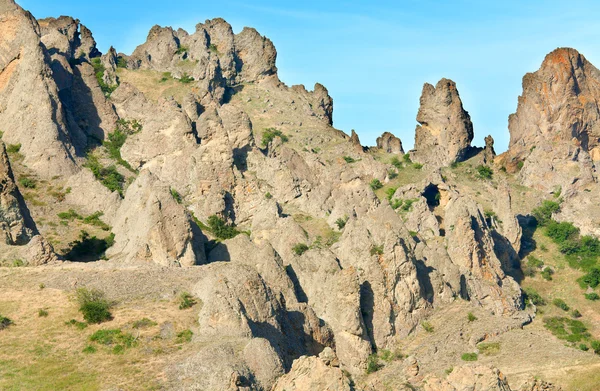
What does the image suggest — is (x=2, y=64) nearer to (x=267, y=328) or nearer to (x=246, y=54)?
(x=246, y=54)

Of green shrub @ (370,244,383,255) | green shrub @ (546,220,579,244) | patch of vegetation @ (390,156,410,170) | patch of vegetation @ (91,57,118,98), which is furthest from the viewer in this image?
patch of vegetation @ (91,57,118,98)

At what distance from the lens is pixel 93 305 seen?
5600 cm

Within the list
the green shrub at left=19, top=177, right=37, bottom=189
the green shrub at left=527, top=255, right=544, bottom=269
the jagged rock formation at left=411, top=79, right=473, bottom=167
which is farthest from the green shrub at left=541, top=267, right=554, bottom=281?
the green shrub at left=19, top=177, right=37, bottom=189

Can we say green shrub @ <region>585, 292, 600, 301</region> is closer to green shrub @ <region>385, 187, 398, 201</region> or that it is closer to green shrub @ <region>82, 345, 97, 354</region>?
green shrub @ <region>385, 187, 398, 201</region>

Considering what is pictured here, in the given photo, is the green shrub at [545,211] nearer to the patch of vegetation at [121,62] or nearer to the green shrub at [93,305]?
the patch of vegetation at [121,62]

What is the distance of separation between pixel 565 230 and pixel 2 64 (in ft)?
206

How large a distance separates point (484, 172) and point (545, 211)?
9.95 meters

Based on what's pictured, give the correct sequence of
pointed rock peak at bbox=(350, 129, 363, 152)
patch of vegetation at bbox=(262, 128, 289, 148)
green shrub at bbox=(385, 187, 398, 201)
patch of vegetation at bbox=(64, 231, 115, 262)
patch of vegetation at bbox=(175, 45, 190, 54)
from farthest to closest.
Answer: patch of vegetation at bbox=(175, 45, 190, 54)
pointed rock peak at bbox=(350, 129, 363, 152)
patch of vegetation at bbox=(262, 128, 289, 148)
green shrub at bbox=(385, 187, 398, 201)
patch of vegetation at bbox=(64, 231, 115, 262)

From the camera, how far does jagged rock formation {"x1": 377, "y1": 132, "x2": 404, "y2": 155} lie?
131m

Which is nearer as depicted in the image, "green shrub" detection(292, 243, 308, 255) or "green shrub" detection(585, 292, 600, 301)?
"green shrub" detection(292, 243, 308, 255)

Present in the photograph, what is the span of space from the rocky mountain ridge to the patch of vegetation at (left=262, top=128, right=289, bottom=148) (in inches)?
33.2

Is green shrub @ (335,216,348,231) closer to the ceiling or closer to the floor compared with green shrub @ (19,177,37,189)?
closer to the floor

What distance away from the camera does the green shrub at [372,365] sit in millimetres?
65812

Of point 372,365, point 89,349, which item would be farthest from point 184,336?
point 372,365
